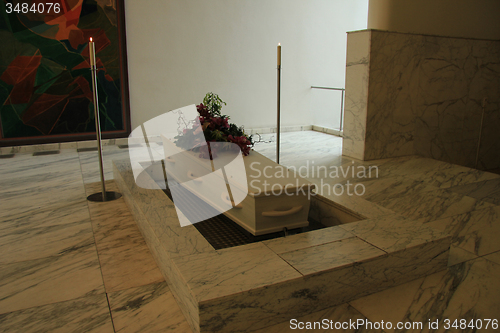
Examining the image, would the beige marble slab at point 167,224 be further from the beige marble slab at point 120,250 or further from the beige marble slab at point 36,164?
the beige marble slab at point 36,164

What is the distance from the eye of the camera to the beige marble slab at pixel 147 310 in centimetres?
194

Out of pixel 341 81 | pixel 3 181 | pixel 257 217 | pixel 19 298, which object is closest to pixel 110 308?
pixel 19 298

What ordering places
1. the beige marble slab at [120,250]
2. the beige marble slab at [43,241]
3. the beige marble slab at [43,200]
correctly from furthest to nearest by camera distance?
the beige marble slab at [43,200] < the beige marble slab at [43,241] < the beige marble slab at [120,250]

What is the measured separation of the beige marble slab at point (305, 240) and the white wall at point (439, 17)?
353cm

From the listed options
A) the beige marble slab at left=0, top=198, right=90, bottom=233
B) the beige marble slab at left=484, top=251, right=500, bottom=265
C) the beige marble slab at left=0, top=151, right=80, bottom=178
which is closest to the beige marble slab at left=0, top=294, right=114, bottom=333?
the beige marble slab at left=0, top=198, right=90, bottom=233

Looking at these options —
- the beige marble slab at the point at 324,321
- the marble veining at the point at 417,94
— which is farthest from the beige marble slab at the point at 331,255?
the marble veining at the point at 417,94

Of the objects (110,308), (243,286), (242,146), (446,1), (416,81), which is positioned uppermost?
(446,1)

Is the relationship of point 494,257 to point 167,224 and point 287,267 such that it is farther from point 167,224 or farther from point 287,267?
point 167,224

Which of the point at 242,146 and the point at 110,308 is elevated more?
the point at 242,146

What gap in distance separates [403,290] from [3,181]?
443cm

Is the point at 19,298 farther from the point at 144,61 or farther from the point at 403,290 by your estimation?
the point at 144,61

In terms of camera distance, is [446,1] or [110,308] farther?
[446,1]

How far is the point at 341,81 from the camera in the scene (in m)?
8.99

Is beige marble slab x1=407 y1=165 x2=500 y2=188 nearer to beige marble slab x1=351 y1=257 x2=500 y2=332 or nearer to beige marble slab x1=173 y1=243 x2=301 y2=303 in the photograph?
beige marble slab x1=351 y1=257 x2=500 y2=332
